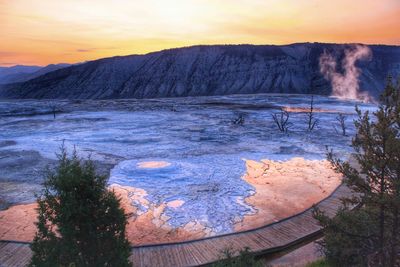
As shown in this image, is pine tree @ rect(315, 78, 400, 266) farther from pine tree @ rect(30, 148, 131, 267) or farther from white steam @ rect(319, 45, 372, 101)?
white steam @ rect(319, 45, 372, 101)

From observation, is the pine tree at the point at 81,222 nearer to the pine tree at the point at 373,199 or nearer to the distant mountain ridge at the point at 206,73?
the pine tree at the point at 373,199

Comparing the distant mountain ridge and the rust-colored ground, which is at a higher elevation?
the distant mountain ridge

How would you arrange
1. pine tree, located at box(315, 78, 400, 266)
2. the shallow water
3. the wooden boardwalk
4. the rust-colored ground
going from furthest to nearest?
the shallow water, the rust-colored ground, the wooden boardwalk, pine tree, located at box(315, 78, 400, 266)

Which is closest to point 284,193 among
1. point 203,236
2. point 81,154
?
point 203,236

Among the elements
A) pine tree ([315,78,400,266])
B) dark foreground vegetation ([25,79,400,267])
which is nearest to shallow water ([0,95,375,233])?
pine tree ([315,78,400,266])

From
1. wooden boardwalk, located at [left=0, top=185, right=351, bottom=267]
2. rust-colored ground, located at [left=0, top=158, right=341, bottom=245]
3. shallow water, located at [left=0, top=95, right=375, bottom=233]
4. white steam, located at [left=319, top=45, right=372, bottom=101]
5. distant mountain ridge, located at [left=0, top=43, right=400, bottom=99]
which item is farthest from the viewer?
distant mountain ridge, located at [left=0, top=43, right=400, bottom=99]

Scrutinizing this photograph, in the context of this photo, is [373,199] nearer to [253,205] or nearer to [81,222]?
[81,222]

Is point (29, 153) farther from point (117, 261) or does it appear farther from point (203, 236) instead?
point (117, 261)

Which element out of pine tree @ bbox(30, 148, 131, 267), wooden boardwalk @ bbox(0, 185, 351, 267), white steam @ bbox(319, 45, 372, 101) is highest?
white steam @ bbox(319, 45, 372, 101)

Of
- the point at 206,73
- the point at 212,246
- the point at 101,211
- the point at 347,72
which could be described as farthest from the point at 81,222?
the point at 206,73

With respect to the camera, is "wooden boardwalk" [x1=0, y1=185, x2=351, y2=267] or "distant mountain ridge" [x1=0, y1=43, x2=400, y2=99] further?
"distant mountain ridge" [x1=0, y1=43, x2=400, y2=99]
